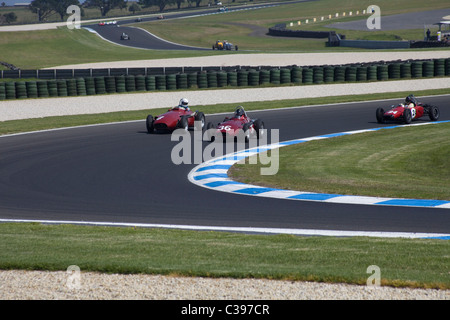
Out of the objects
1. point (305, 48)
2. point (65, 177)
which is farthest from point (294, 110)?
point (305, 48)

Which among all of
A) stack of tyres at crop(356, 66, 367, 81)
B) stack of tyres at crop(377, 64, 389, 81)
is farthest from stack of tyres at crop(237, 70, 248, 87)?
stack of tyres at crop(377, 64, 389, 81)

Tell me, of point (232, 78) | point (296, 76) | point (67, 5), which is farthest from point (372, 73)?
point (67, 5)

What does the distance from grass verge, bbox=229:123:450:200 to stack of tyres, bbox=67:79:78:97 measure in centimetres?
1575

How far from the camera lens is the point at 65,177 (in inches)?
598

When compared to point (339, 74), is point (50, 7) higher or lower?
higher

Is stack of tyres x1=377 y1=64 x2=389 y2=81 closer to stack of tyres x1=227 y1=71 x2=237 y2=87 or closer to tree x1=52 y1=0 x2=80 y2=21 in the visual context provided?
stack of tyres x1=227 y1=71 x2=237 y2=87

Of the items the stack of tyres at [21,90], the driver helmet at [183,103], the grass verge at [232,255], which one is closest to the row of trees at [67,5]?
the stack of tyres at [21,90]

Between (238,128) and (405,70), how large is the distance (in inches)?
743

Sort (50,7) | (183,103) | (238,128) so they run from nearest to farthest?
(238,128) < (183,103) < (50,7)

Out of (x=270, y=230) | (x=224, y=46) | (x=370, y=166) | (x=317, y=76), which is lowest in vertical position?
(x=370, y=166)

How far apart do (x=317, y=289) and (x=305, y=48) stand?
61.6 m

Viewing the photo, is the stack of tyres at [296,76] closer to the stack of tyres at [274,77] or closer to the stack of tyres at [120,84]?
the stack of tyres at [274,77]

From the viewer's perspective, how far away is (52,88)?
31.7 meters

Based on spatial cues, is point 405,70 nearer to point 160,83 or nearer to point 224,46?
point 160,83
